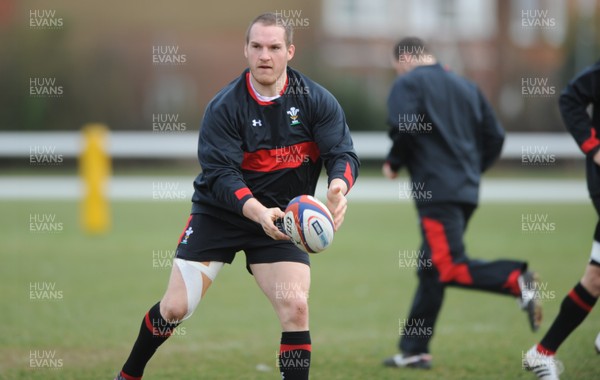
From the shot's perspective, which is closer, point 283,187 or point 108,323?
point 283,187

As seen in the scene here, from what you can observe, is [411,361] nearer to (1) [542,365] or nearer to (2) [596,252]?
(1) [542,365]

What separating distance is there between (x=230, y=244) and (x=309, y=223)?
0.77 m

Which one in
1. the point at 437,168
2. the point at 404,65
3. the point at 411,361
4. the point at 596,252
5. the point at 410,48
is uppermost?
the point at 410,48

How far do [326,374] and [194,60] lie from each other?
32.6 metres

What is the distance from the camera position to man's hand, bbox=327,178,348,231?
5.04 m

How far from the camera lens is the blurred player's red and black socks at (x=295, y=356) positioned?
5.20 m

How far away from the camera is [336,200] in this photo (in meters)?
5.04

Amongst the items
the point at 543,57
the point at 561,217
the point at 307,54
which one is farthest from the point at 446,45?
the point at 561,217

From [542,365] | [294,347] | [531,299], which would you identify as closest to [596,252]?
[531,299]

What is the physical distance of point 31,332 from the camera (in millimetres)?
7754

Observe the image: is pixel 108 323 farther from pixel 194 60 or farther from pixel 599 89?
pixel 194 60

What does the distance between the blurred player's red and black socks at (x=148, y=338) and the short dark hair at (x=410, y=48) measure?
309 centimetres

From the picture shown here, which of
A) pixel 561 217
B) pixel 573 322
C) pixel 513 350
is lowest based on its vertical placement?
pixel 561 217

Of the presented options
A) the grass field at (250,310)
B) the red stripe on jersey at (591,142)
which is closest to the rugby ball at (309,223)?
the grass field at (250,310)
